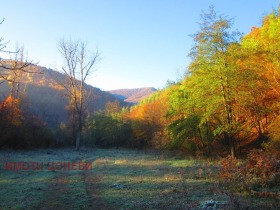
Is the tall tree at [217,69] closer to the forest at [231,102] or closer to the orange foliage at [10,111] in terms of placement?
the forest at [231,102]

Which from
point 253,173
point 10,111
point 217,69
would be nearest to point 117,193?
point 253,173

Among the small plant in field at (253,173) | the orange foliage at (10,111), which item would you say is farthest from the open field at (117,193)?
the orange foliage at (10,111)

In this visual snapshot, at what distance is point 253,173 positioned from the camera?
447 inches

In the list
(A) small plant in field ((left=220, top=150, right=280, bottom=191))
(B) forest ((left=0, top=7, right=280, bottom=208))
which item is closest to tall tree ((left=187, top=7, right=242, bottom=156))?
(B) forest ((left=0, top=7, right=280, bottom=208))

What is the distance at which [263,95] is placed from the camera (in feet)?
69.2

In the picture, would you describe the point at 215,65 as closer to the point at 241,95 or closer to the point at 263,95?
the point at 241,95

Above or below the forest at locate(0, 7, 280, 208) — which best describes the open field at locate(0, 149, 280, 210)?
below

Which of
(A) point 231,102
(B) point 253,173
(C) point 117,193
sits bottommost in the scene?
(C) point 117,193

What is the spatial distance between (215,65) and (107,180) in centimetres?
1139

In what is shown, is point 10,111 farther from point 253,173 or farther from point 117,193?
point 253,173

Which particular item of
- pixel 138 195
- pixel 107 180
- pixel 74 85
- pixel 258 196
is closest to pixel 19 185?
pixel 107 180

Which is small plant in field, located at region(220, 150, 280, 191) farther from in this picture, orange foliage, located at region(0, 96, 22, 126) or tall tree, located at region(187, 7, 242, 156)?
orange foliage, located at region(0, 96, 22, 126)

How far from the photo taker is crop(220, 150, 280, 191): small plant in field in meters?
9.70

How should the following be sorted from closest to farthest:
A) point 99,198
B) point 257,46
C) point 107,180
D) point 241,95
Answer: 1. point 99,198
2. point 107,180
3. point 241,95
4. point 257,46
